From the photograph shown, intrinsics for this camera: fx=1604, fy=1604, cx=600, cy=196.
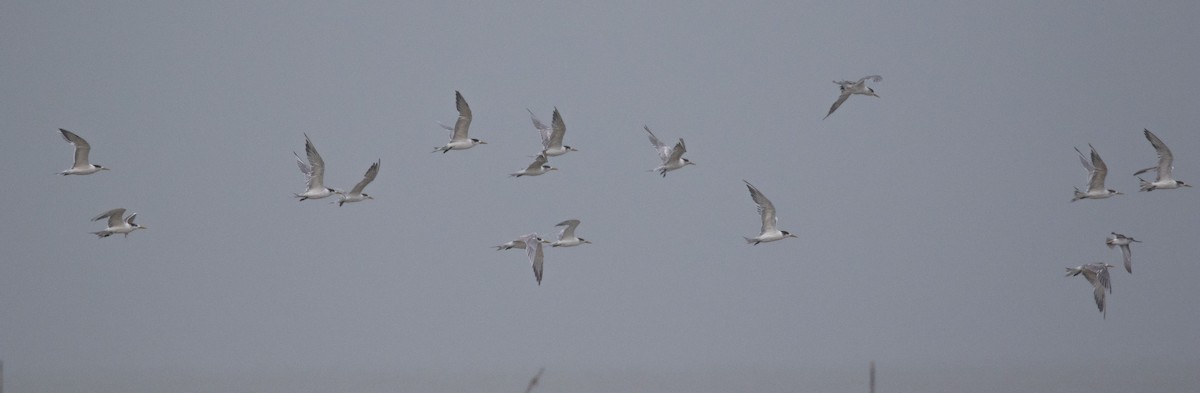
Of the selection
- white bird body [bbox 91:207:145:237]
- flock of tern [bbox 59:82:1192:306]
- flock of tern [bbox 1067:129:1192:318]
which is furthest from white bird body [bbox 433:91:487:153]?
flock of tern [bbox 1067:129:1192:318]

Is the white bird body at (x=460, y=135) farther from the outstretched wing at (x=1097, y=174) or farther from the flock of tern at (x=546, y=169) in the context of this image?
the outstretched wing at (x=1097, y=174)

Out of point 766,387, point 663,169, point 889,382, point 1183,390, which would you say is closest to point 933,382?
point 889,382

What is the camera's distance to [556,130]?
32781 millimetres

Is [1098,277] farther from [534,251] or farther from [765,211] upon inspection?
[534,251]

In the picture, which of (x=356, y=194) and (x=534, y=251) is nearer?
(x=534, y=251)

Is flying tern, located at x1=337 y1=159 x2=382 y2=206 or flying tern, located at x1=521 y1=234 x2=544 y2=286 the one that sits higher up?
flying tern, located at x1=337 y1=159 x2=382 y2=206

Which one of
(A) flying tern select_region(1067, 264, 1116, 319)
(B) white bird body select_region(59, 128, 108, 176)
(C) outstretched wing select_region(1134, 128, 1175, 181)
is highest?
(C) outstretched wing select_region(1134, 128, 1175, 181)

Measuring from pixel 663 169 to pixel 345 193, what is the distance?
6.51m

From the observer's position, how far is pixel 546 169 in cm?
3488

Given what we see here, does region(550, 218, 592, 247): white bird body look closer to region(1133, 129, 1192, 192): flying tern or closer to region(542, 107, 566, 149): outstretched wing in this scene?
region(542, 107, 566, 149): outstretched wing

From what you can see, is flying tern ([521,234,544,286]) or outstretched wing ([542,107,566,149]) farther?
outstretched wing ([542,107,566,149])

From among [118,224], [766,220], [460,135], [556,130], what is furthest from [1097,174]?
[118,224]

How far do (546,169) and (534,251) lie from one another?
4.76m

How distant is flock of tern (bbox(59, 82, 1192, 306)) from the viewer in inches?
1188
